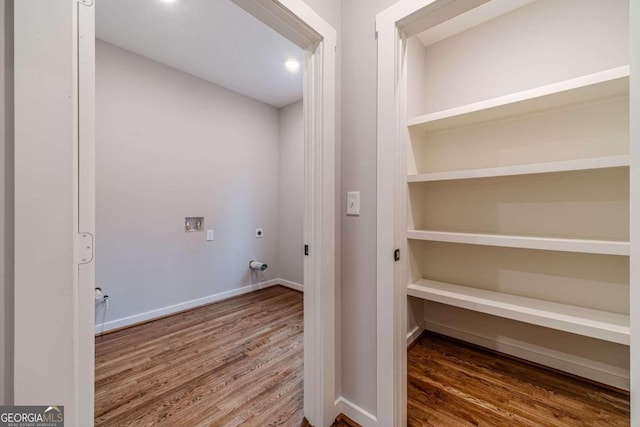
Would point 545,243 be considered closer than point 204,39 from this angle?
Yes

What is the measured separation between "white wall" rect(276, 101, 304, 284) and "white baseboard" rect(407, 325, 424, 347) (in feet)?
5.40

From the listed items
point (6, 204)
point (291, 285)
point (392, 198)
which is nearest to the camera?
point (6, 204)

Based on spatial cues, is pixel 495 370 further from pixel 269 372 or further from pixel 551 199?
pixel 269 372

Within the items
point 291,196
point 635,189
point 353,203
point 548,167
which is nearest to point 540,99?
point 548,167

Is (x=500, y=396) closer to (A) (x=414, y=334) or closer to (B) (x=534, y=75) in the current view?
(A) (x=414, y=334)

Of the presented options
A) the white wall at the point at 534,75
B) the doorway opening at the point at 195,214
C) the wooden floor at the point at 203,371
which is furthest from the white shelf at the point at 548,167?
the wooden floor at the point at 203,371

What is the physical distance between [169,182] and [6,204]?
91.1 inches

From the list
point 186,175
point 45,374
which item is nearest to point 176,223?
point 186,175

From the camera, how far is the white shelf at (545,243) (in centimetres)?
119

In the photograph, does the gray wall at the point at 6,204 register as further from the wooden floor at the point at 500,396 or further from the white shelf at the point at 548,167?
the white shelf at the point at 548,167

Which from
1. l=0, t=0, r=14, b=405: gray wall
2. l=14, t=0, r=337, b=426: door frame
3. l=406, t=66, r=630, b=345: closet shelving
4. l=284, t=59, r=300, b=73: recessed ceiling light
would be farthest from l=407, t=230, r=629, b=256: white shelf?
l=284, t=59, r=300, b=73: recessed ceiling light

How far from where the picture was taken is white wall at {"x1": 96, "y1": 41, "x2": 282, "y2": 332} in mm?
2293

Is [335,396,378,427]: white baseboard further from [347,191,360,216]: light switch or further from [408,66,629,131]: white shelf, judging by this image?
[408,66,629,131]: white shelf

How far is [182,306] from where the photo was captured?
2.76 metres
